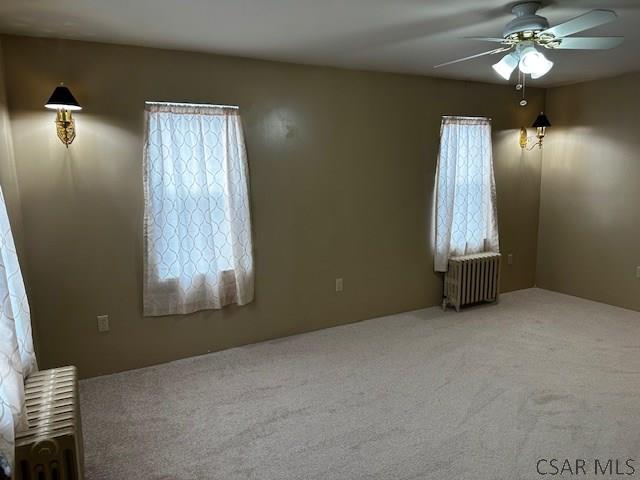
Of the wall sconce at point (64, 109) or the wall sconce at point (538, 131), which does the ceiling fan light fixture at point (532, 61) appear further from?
the wall sconce at point (64, 109)

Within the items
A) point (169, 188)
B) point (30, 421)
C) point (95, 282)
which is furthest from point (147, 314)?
point (30, 421)

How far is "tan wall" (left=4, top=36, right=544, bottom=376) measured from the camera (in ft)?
9.75

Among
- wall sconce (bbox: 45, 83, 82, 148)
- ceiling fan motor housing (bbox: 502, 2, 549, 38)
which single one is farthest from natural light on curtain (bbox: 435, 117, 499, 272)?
wall sconce (bbox: 45, 83, 82, 148)

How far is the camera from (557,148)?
508 centimetres

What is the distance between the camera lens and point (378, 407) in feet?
9.04

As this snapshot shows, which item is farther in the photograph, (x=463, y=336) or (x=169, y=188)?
(x=463, y=336)

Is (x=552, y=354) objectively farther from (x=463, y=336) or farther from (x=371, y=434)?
(x=371, y=434)

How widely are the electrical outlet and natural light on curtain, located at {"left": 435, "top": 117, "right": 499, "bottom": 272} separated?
3.18 metres

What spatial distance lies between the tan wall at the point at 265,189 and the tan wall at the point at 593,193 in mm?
258

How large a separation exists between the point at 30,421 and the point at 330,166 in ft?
9.54

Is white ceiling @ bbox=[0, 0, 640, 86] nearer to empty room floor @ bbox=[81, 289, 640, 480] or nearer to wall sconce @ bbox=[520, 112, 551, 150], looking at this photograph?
wall sconce @ bbox=[520, 112, 551, 150]

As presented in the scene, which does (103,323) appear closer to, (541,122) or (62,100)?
(62,100)

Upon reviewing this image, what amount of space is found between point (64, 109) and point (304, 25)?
1.66 m

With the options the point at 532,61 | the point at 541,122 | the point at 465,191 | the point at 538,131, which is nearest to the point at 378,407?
the point at 532,61
